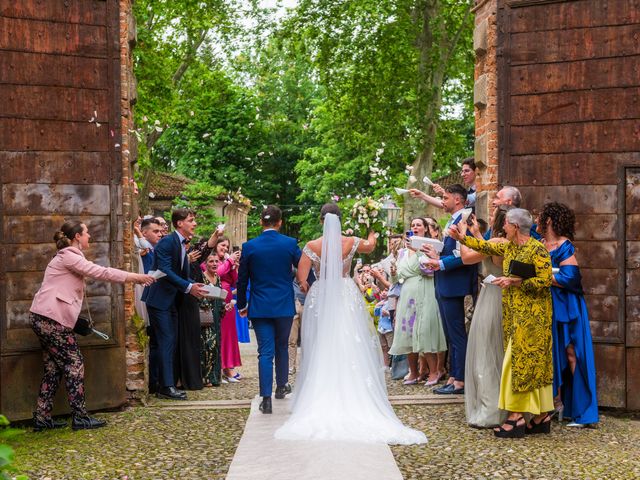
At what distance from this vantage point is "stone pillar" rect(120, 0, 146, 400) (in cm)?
936

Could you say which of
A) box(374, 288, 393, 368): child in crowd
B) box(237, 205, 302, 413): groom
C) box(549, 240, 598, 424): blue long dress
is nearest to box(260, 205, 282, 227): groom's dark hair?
box(237, 205, 302, 413): groom

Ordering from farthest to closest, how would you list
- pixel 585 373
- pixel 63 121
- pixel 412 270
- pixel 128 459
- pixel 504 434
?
1. pixel 412 270
2. pixel 63 121
3. pixel 585 373
4. pixel 504 434
5. pixel 128 459

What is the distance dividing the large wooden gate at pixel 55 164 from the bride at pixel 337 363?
1.99m

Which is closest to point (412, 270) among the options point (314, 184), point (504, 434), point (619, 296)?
point (619, 296)

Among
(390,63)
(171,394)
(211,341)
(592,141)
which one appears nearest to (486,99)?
(592,141)

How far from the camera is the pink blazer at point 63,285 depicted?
8.14m

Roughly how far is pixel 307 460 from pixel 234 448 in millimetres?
878

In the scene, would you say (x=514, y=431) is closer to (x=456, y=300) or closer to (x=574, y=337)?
(x=574, y=337)

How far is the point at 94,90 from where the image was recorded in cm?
912

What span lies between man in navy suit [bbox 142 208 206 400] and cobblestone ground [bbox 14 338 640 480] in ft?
3.51

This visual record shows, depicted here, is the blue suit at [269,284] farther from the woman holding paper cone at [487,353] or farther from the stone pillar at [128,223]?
the woman holding paper cone at [487,353]

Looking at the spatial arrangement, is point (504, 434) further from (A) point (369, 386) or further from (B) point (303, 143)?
(B) point (303, 143)

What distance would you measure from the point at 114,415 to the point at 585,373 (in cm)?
455

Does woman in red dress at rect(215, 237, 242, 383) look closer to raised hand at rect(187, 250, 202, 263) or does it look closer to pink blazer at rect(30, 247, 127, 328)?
raised hand at rect(187, 250, 202, 263)
